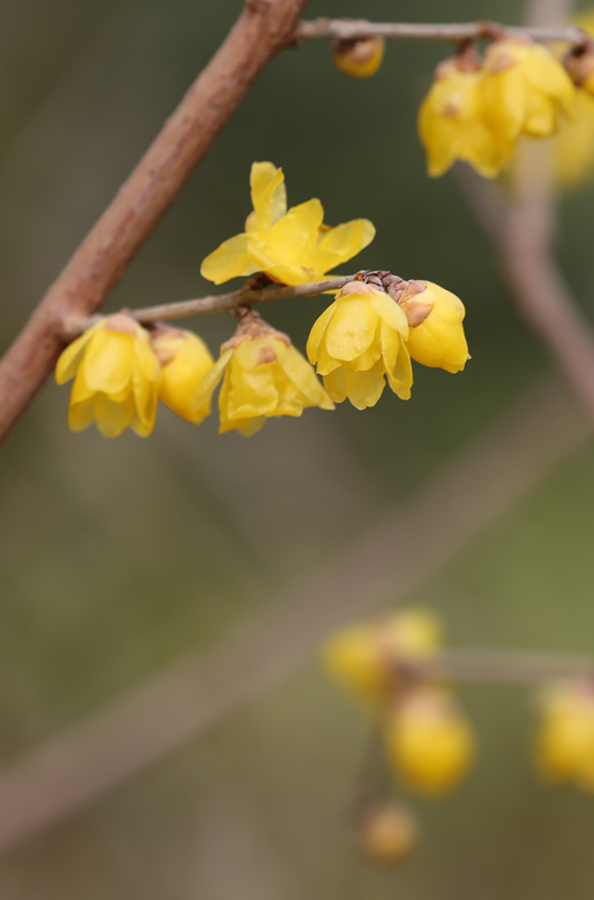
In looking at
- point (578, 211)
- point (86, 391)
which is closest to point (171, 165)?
point (86, 391)

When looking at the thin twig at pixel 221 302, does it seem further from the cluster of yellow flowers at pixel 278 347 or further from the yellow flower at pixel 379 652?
the yellow flower at pixel 379 652

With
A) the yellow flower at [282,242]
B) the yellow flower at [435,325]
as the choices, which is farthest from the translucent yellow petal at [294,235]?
the yellow flower at [435,325]

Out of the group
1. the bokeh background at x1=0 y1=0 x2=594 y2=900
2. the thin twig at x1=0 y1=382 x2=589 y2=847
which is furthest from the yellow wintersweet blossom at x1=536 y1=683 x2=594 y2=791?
A: the bokeh background at x1=0 y1=0 x2=594 y2=900

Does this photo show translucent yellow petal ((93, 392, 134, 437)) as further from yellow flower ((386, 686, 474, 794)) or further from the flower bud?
the flower bud

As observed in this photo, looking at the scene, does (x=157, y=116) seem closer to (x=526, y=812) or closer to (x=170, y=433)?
(x=170, y=433)

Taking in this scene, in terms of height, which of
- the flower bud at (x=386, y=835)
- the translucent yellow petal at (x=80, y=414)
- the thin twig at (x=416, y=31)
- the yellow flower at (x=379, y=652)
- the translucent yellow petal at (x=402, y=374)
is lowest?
the flower bud at (x=386, y=835)

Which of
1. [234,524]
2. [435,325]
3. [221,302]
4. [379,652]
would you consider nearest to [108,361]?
[221,302]
